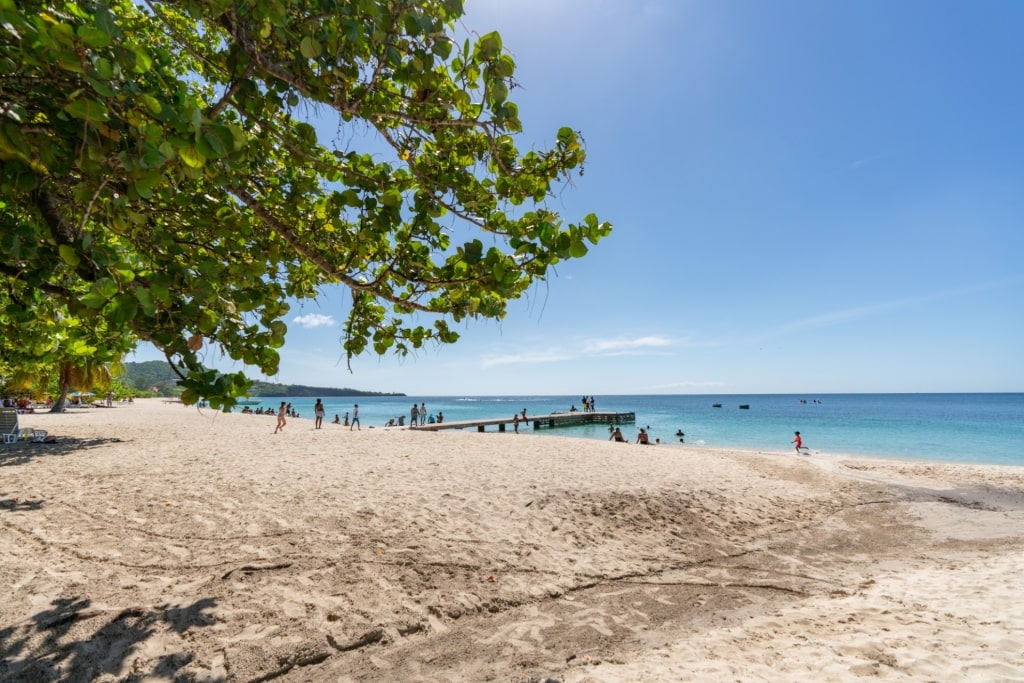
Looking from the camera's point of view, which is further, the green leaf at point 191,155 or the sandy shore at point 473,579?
the sandy shore at point 473,579

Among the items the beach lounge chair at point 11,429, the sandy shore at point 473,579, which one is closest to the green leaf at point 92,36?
the sandy shore at point 473,579

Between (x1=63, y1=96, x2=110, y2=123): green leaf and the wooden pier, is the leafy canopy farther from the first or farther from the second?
the wooden pier

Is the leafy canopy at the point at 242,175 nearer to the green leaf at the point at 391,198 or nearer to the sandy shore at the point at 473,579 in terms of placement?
the green leaf at the point at 391,198

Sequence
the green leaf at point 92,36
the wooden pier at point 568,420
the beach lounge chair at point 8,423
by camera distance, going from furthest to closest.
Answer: the wooden pier at point 568,420
the beach lounge chair at point 8,423
the green leaf at point 92,36

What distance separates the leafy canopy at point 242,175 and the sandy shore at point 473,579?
Result: 2838 mm

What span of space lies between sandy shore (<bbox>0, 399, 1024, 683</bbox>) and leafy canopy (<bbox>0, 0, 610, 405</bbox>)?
2.84 m

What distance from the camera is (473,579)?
5.67 meters

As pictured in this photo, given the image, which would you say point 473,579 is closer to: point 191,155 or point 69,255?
point 69,255

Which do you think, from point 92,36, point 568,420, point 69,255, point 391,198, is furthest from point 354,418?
point 92,36

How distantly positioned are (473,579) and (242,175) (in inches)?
201

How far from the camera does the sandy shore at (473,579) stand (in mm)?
4090

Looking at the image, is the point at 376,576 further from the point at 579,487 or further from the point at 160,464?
the point at 160,464

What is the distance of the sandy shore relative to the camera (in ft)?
13.4

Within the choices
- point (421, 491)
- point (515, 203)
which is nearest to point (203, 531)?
point (421, 491)
